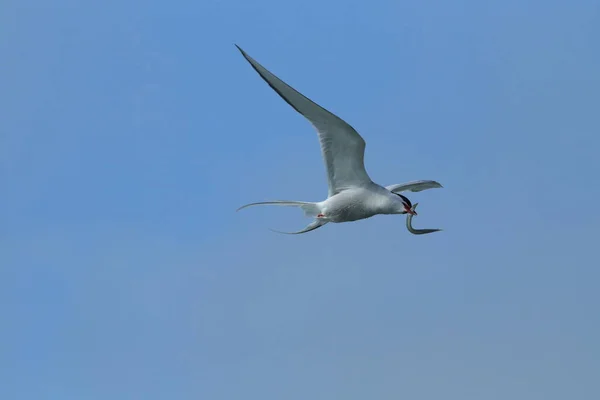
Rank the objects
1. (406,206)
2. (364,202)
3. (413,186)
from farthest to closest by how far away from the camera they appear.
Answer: (413,186)
(406,206)
(364,202)

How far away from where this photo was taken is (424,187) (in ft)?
76.9

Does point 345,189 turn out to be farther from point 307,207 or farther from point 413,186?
point 413,186

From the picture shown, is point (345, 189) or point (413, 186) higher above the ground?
point (413, 186)

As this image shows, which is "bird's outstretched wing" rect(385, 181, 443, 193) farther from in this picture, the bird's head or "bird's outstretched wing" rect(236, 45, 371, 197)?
"bird's outstretched wing" rect(236, 45, 371, 197)

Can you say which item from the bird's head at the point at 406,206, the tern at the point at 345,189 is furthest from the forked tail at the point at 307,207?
the bird's head at the point at 406,206

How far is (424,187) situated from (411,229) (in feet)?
9.18

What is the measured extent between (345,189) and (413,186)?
3.55 meters

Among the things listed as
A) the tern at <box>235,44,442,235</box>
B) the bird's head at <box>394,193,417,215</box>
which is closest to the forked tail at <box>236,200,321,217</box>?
the tern at <box>235,44,442,235</box>

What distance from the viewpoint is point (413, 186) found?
2317 centimetres

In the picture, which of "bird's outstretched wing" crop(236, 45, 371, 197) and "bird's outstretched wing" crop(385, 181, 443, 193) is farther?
"bird's outstretched wing" crop(385, 181, 443, 193)

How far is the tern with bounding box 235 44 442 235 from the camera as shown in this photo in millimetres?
19219

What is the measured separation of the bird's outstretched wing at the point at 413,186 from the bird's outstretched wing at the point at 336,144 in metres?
2.56

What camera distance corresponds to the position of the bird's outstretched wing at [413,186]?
22.7 m

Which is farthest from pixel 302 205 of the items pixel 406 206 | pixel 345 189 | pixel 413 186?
pixel 413 186
